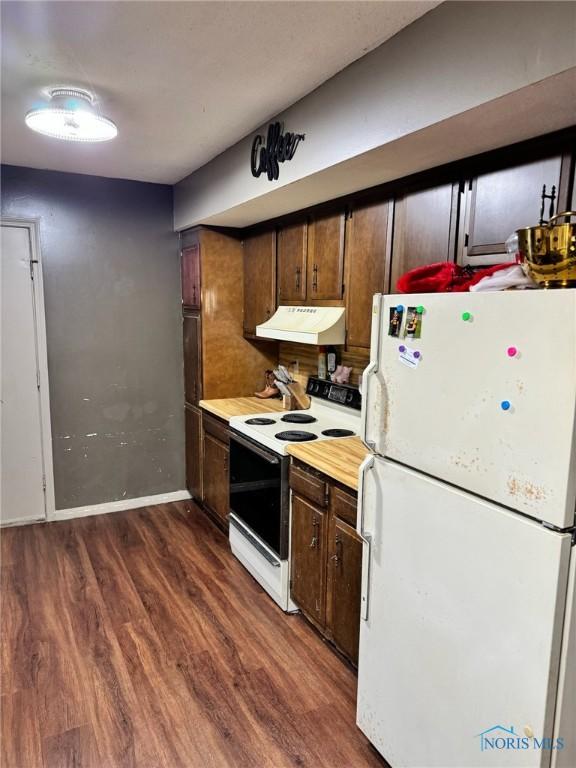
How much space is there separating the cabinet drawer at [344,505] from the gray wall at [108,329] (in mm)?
2285

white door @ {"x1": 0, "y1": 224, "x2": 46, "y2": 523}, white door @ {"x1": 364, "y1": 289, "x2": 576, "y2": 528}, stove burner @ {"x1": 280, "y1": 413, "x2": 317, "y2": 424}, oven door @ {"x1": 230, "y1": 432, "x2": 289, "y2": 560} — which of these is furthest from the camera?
white door @ {"x1": 0, "y1": 224, "x2": 46, "y2": 523}

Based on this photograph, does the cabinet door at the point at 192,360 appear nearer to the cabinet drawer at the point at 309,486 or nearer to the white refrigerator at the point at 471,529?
the cabinet drawer at the point at 309,486

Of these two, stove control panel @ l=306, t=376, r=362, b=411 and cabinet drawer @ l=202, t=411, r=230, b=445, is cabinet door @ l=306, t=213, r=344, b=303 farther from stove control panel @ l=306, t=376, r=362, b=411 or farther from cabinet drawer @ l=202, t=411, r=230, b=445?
cabinet drawer @ l=202, t=411, r=230, b=445

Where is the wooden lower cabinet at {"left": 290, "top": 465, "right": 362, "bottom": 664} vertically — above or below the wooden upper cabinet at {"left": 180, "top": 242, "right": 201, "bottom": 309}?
below

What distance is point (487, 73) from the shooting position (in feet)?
4.56

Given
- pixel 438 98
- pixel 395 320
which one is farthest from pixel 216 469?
pixel 438 98

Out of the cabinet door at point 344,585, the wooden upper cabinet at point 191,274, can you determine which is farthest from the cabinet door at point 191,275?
the cabinet door at point 344,585

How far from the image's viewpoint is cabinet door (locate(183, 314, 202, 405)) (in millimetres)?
3857

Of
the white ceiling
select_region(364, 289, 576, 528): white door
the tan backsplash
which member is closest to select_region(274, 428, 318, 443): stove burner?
the tan backsplash

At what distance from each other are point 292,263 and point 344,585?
1.92 m

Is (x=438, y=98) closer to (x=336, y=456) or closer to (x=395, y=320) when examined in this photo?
(x=395, y=320)

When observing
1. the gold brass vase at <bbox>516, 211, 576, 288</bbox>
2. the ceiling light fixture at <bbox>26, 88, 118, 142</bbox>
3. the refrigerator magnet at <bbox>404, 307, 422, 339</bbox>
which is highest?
the ceiling light fixture at <bbox>26, 88, 118, 142</bbox>

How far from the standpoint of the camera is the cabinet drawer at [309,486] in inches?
92.1

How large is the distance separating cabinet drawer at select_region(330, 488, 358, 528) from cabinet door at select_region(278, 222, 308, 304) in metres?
1.33
